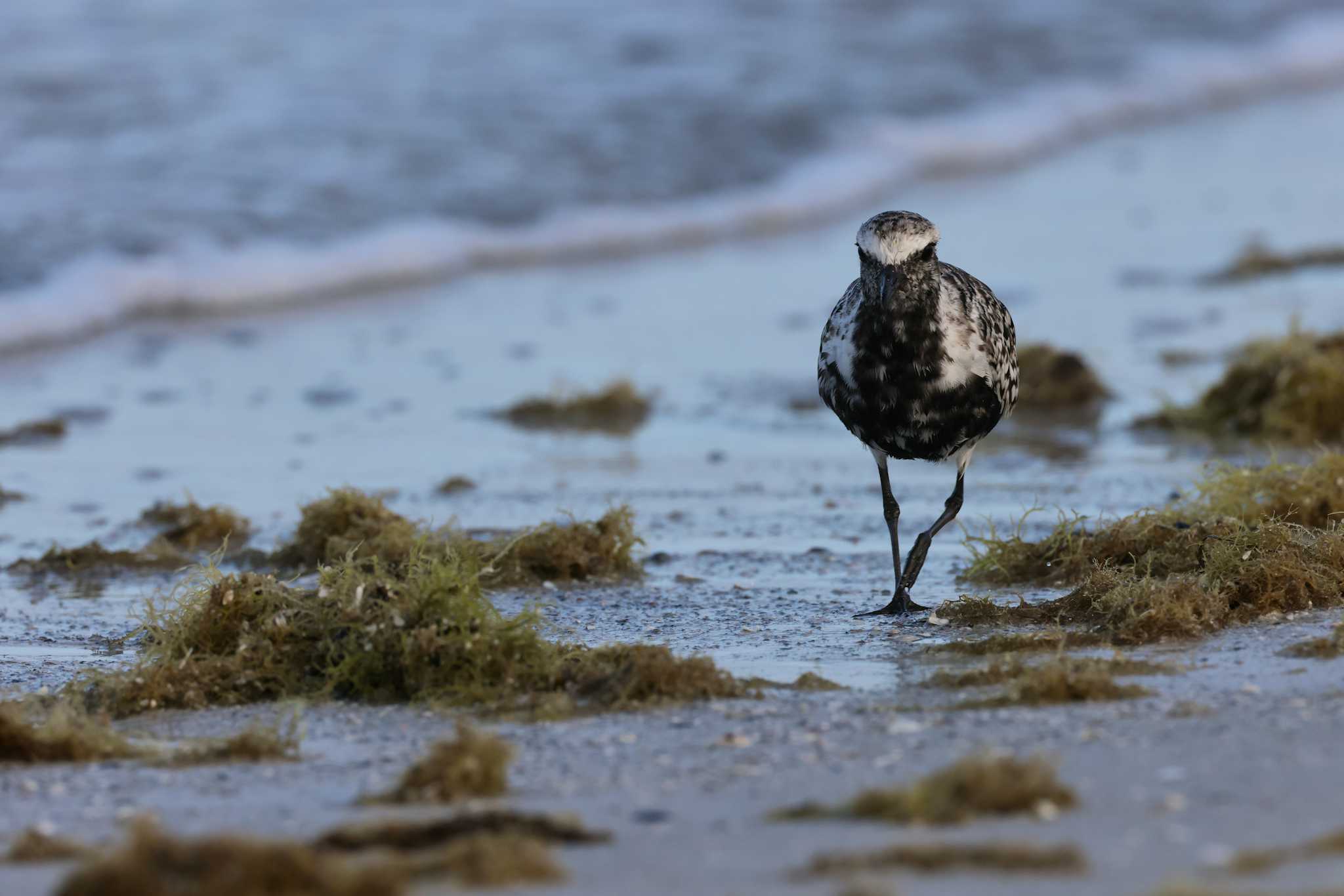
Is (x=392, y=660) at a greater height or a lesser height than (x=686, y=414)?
lesser

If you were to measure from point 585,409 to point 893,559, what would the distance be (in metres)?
3.70

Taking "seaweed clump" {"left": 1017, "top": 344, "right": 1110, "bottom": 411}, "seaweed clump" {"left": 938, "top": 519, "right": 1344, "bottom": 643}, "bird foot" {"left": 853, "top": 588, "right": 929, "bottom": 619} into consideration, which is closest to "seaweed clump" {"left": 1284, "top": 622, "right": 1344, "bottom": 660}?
"seaweed clump" {"left": 938, "top": 519, "right": 1344, "bottom": 643}

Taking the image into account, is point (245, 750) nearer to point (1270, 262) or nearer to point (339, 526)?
point (339, 526)

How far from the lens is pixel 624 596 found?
6730 mm

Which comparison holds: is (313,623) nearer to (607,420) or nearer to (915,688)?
(915,688)

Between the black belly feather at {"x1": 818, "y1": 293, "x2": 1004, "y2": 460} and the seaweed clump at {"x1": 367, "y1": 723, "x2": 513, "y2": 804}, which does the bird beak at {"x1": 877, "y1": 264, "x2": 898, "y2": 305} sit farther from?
the seaweed clump at {"x1": 367, "y1": 723, "x2": 513, "y2": 804}

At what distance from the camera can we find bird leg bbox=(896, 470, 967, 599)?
21.0 feet

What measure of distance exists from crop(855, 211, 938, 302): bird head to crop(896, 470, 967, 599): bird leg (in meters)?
0.91

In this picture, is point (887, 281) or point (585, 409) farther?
point (585, 409)

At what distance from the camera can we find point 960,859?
3.39 metres

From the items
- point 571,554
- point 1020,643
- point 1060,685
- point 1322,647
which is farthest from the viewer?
point 571,554

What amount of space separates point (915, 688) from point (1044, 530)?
2617mm

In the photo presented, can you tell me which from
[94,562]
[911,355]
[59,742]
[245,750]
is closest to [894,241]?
[911,355]

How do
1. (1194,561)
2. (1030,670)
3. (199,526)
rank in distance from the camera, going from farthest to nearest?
(199,526) → (1194,561) → (1030,670)
